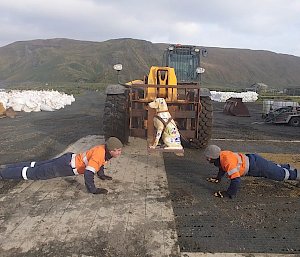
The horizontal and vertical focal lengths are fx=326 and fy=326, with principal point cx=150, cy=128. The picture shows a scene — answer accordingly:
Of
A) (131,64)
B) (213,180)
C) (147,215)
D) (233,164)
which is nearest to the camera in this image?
(147,215)

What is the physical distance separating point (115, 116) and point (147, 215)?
3.77 metres

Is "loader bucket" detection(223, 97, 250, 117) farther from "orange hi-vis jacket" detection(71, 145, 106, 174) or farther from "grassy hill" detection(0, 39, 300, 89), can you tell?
"grassy hill" detection(0, 39, 300, 89)

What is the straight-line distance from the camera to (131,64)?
293 feet

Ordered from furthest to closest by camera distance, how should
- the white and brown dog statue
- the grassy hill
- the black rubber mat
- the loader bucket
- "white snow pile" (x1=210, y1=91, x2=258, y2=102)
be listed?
the grassy hill < "white snow pile" (x1=210, y1=91, x2=258, y2=102) < the loader bucket < the white and brown dog statue < the black rubber mat

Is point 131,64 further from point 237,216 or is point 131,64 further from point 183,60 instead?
point 237,216

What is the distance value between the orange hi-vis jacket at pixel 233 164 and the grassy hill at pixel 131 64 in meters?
73.7

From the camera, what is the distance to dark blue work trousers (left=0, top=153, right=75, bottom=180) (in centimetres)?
514

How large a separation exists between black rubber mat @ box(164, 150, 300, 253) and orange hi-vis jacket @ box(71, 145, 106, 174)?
124 cm

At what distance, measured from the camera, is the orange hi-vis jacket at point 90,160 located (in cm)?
483

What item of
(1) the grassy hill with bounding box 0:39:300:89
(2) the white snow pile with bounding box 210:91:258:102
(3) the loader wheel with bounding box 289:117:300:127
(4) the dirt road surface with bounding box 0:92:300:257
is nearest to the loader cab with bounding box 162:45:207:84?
(4) the dirt road surface with bounding box 0:92:300:257

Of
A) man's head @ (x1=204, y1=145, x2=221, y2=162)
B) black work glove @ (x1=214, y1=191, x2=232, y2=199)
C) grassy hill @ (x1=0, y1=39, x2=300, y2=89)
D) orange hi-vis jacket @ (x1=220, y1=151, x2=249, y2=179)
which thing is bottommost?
black work glove @ (x1=214, y1=191, x2=232, y2=199)

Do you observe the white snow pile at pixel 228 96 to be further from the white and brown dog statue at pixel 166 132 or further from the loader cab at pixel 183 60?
the white and brown dog statue at pixel 166 132

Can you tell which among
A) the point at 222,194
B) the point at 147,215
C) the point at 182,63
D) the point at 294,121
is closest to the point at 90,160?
the point at 147,215

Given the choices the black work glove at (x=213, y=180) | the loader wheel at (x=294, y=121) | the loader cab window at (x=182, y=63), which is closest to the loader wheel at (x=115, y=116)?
the black work glove at (x=213, y=180)
